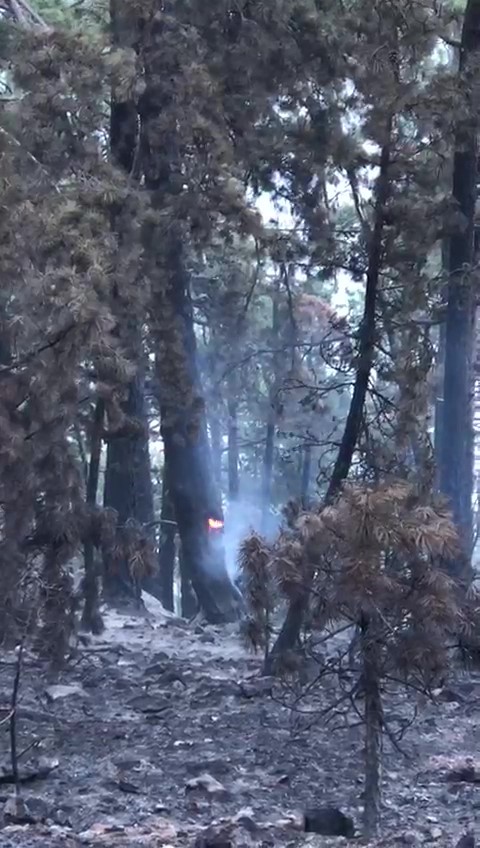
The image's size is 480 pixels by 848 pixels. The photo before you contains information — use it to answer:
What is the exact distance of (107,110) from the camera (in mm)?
12023

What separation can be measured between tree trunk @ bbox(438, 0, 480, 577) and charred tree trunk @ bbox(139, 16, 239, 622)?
2.54m

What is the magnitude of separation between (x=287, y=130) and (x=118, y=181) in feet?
6.13

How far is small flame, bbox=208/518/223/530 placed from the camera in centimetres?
1493

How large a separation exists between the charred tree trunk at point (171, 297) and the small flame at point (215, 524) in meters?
0.32

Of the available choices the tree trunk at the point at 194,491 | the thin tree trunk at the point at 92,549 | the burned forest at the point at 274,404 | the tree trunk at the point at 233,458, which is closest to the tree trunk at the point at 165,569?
the tree trunk at the point at 233,458

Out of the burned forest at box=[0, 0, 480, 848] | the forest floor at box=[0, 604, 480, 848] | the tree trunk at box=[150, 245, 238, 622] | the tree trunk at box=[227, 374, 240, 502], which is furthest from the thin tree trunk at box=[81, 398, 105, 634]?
the tree trunk at box=[227, 374, 240, 502]

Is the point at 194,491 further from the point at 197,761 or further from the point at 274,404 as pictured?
the point at 197,761

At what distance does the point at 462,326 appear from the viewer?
12086mm

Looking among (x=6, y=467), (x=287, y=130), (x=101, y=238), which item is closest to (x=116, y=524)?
(x=6, y=467)

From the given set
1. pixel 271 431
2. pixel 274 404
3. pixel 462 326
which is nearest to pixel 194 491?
pixel 274 404

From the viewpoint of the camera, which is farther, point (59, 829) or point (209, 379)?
point (209, 379)

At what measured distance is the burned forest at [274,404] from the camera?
22.6 feet

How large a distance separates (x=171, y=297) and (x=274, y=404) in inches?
58.9

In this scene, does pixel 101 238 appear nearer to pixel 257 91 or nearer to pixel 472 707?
pixel 257 91
